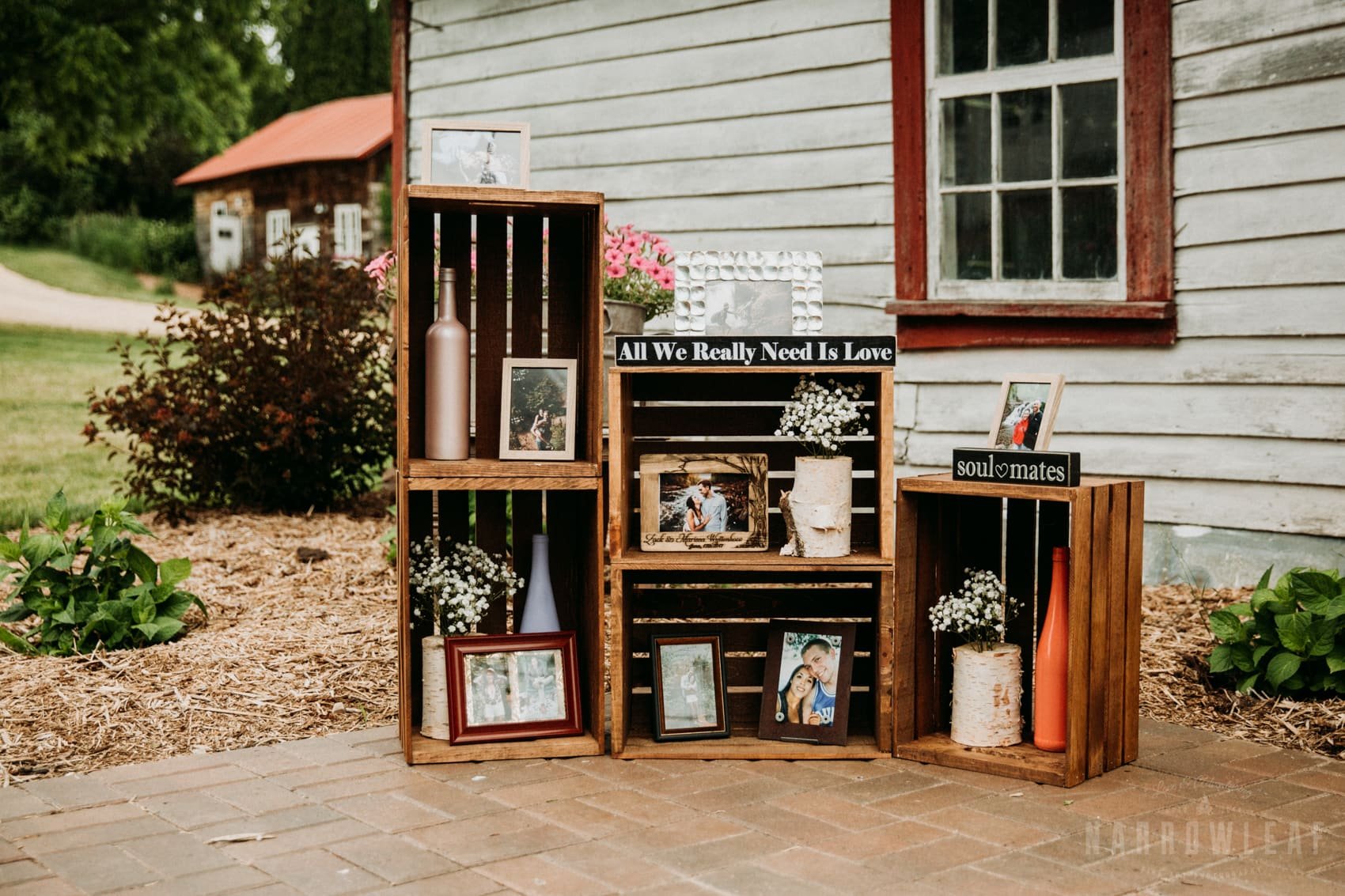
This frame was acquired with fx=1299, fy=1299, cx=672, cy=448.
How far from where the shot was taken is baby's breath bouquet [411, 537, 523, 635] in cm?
383

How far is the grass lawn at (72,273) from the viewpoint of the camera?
25859 mm

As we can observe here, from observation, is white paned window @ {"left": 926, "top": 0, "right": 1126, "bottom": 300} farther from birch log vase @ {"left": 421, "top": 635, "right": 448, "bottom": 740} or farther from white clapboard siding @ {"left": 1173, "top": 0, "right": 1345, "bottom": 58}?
birch log vase @ {"left": 421, "top": 635, "right": 448, "bottom": 740}

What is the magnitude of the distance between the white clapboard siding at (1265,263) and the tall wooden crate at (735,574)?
6.25ft

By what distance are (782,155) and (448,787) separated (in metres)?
4.28

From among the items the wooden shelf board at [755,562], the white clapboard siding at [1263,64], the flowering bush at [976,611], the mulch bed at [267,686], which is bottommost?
the mulch bed at [267,686]

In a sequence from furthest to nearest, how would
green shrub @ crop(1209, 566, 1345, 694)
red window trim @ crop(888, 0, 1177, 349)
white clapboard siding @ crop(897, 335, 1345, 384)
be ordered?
red window trim @ crop(888, 0, 1177, 349)
white clapboard siding @ crop(897, 335, 1345, 384)
green shrub @ crop(1209, 566, 1345, 694)

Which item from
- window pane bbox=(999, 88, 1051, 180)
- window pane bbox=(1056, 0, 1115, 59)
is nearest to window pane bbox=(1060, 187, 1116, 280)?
window pane bbox=(999, 88, 1051, 180)

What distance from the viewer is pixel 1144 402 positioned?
18.3 feet

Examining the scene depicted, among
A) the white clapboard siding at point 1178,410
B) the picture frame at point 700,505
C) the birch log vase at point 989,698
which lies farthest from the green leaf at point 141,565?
the white clapboard siding at point 1178,410

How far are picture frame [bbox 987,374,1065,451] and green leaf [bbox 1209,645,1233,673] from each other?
1286 mm

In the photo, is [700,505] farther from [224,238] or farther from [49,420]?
[224,238]

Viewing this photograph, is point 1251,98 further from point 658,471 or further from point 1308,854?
point 1308,854

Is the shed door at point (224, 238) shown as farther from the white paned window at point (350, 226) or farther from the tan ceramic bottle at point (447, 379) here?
the tan ceramic bottle at point (447, 379)

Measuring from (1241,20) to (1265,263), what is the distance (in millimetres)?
984
